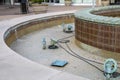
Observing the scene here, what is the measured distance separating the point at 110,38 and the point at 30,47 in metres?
2.72

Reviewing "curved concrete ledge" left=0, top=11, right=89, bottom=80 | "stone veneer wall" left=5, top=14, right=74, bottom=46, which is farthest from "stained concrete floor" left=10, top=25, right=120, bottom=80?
"curved concrete ledge" left=0, top=11, right=89, bottom=80

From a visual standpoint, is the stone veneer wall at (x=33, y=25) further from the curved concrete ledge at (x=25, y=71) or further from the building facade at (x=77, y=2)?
the building facade at (x=77, y=2)

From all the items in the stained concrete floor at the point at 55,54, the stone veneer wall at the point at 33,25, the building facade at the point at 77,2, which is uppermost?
the building facade at the point at 77,2

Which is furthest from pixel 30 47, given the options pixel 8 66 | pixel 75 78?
pixel 75 78

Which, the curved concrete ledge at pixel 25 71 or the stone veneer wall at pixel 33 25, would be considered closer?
the curved concrete ledge at pixel 25 71

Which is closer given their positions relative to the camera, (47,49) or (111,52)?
(111,52)

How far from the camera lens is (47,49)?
735 centimetres

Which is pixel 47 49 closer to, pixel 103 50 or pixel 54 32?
pixel 103 50

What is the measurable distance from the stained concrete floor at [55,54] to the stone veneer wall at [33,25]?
0.68ft

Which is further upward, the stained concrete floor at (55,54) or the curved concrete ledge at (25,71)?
the curved concrete ledge at (25,71)

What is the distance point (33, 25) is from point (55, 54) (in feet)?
12.7

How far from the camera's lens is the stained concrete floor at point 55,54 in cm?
541

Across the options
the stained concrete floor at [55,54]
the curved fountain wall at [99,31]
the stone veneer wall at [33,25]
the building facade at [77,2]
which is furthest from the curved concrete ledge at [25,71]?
the building facade at [77,2]

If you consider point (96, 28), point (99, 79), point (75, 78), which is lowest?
point (99, 79)
